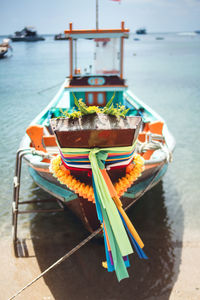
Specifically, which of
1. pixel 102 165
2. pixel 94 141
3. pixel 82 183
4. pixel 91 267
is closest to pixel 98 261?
pixel 91 267

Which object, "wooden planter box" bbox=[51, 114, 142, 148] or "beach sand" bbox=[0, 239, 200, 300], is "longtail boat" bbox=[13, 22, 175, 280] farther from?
"beach sand" bbox=[0, 239, 200, 300]

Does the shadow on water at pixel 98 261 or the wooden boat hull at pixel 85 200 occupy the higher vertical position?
the wooden boat hull at pixel 85 200

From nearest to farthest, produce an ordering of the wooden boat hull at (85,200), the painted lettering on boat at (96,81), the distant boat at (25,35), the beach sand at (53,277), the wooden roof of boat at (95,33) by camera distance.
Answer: the beach sand at (53,277), the wooden boat hull at (85,200), the wooden roof of boat at (95,33), the painted lettering on boat at (96,81), the distant boat at (25,35)

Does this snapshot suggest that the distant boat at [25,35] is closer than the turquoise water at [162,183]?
No

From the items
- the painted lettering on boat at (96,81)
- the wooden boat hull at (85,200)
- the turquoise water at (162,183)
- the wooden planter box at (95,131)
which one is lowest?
the turquoise water at (162,183)

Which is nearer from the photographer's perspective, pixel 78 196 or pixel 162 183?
pixel 78 196

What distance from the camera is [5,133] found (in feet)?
36.2

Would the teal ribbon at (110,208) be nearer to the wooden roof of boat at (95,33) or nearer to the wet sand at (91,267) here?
the wet sand at (91,267)

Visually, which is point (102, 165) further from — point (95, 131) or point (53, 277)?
point (53, 277)

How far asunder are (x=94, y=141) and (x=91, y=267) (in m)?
2.56

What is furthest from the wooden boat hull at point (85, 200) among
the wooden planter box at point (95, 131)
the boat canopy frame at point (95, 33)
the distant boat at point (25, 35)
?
the distant boat at point (25, 35)

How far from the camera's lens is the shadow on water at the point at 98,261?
4289mm

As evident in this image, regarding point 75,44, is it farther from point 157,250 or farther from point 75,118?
point 157,250

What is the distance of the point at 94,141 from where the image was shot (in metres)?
3.22
